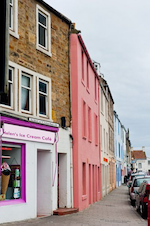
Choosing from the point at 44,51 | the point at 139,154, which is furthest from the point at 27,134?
the point at 139,154

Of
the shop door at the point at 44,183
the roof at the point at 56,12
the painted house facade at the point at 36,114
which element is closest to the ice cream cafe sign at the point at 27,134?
the painted house facade at the point at 36,114

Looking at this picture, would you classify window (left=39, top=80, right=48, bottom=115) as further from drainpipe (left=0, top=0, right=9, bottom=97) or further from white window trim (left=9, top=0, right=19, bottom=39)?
drainpipe (left=0, top=0, right=9, bottom=97)

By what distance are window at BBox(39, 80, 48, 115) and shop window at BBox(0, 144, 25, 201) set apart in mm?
2394

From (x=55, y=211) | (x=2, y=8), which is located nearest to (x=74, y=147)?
(x=55, y=211)

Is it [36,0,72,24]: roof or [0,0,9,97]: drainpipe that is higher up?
[36,0,72,24]: roof

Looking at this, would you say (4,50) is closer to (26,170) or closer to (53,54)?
(26,170)

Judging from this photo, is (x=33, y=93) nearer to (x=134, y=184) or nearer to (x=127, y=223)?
(x=127, y=223)

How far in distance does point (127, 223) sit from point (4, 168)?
15.6 feet

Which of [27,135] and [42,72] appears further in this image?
[42,72]

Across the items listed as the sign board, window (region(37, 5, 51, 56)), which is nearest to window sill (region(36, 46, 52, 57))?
window (region(37, 5, 51, 56))

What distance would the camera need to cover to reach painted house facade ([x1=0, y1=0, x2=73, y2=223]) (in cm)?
1419

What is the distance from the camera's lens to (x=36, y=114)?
15.8 m

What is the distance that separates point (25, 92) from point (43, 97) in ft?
4.74

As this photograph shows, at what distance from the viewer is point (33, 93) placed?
15.7m
